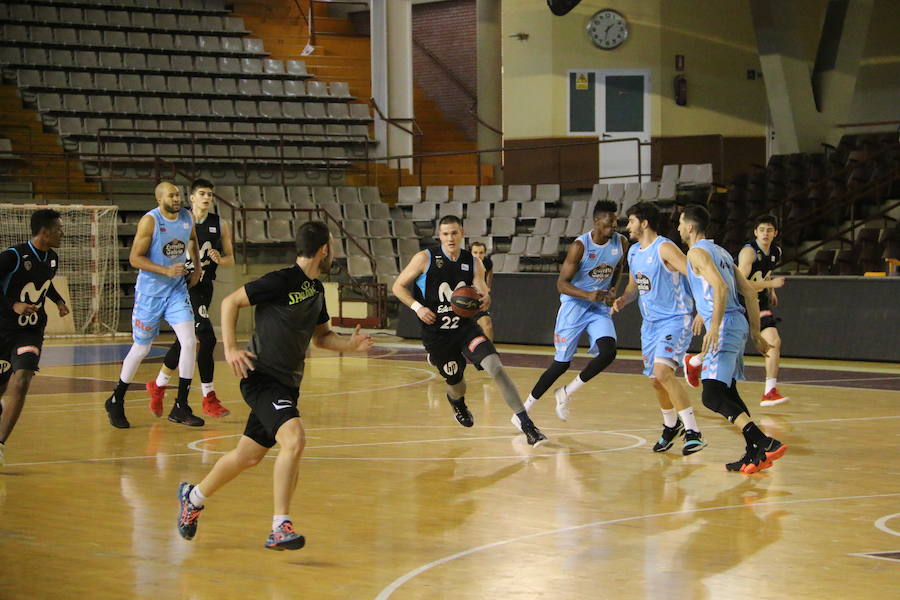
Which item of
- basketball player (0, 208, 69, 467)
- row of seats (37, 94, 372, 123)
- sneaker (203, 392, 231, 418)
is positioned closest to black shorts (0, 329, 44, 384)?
basketball player (0, 208, 69, 467)

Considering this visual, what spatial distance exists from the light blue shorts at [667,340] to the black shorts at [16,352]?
4162 mm

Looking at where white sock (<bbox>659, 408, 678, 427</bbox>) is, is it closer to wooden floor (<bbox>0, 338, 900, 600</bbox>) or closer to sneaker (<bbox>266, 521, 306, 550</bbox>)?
wooden floor (<bbox>0, 338, 900, 600</bbox>)

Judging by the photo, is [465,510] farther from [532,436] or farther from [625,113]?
[625,113]

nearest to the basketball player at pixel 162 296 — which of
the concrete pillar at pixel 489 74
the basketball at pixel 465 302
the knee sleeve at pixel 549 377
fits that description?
the basketball at pixel 465 302

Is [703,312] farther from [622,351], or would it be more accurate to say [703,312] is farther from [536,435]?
[622,351]

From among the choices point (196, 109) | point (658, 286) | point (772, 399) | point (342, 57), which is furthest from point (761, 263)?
point (342, 57)

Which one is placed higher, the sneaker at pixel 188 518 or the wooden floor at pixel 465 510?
the sneaker at pixel 188 518

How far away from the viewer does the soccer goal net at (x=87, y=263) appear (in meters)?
21.2

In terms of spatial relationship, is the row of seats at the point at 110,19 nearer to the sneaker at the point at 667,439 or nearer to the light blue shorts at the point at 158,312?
the light blue shorts at the point at 158,312

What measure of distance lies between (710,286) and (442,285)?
207 cm

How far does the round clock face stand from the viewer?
86.4 feet

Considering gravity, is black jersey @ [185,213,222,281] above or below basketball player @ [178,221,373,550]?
above

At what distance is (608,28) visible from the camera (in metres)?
26.4

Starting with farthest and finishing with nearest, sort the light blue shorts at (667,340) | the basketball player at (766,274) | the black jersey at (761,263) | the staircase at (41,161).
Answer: the staircase at (41,161)
the black jersey at (761,263)
the basketball player at (766,274)
the light blue shorts at (667,340)
